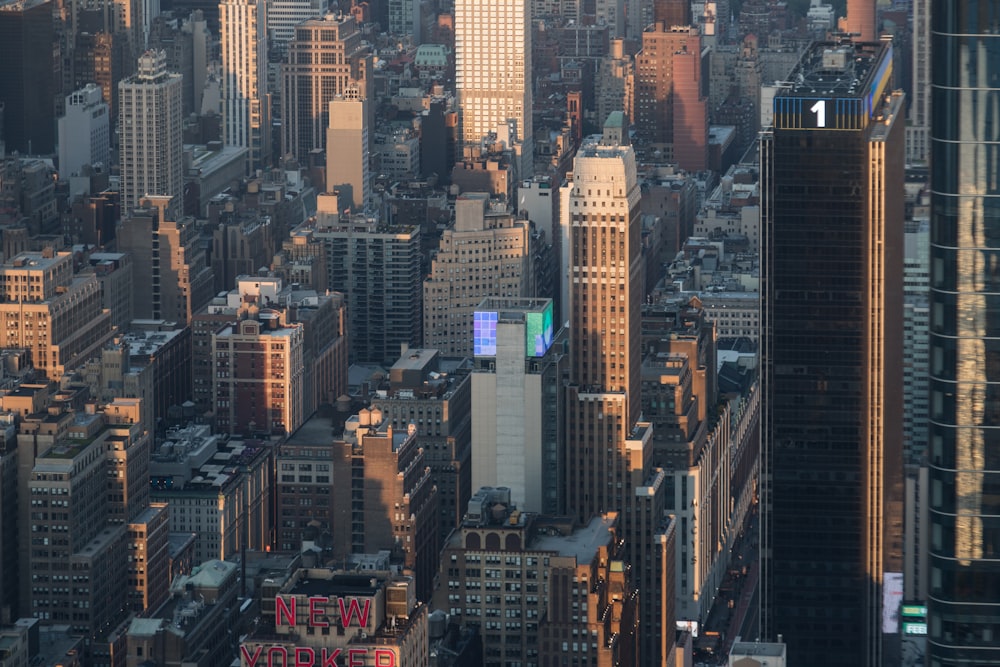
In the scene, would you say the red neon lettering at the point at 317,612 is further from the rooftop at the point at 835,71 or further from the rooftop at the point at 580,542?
the rooftop at the point at 835,71

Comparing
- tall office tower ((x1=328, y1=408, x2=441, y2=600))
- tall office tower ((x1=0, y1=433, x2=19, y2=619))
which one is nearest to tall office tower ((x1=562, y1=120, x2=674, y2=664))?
tall office tower ((x1=328, y1=408, x2=441, y2=600))

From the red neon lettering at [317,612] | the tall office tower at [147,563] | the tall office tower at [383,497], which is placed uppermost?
the red neon lettering at [317,612]

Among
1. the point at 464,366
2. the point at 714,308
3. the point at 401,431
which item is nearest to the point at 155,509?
the point at 401,431

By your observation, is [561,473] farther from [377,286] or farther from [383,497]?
[377,286]

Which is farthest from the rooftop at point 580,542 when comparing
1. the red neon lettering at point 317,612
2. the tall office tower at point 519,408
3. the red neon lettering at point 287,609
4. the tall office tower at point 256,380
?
the tall office tower at point 256,380

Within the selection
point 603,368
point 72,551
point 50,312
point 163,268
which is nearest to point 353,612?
point 72,551

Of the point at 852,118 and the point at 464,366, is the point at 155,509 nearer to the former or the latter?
the point at 464,366

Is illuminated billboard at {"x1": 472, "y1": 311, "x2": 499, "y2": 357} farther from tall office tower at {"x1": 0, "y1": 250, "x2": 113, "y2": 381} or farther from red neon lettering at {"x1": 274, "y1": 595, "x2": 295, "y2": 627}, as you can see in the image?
tall office tower at {"x1": 0, "y1": 250, "x2": 113, "y2": 381}
